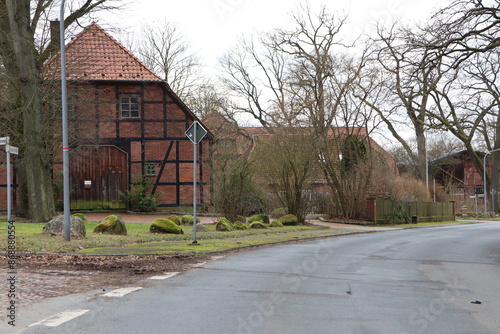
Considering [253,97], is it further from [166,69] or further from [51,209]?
[51,209]

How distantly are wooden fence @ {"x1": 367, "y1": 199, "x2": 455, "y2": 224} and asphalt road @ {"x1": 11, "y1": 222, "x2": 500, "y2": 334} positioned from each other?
23748mm

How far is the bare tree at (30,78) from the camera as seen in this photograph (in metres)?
23.6

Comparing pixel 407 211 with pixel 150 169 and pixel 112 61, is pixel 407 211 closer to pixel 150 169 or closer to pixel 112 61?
pixel 150 169

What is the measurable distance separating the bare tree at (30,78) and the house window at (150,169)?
35.3 feet

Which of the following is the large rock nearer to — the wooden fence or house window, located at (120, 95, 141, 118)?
house window, located at (120, 95, 141, 118)

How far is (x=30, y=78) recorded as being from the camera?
77.8 ft

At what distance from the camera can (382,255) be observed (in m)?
15.3

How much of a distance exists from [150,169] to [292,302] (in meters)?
29.0

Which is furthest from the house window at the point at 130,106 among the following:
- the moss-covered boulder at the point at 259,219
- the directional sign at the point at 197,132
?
the directional sign at the point at 197,132

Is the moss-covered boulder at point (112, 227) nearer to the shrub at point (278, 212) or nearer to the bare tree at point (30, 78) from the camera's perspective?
the bare tree at point (30, 78)

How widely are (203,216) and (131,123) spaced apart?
697cm

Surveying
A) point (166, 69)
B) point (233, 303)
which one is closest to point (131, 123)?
point (166, 69)

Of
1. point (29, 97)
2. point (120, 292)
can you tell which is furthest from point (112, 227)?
point (120, 292)

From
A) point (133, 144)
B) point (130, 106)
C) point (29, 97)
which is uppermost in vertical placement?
point (130, 106)
